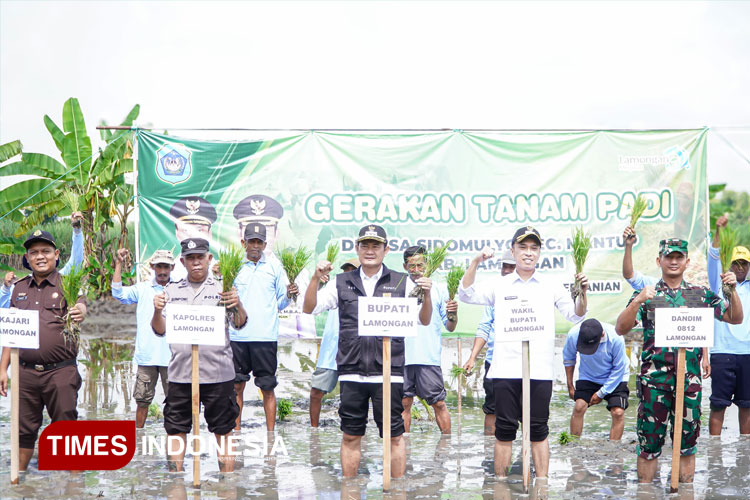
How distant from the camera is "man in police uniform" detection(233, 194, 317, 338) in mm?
9336

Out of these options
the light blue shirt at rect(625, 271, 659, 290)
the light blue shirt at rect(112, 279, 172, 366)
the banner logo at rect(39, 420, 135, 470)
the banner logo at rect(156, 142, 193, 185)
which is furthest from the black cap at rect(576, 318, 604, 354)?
the banner logo at rect(156, 142, 193, 185)

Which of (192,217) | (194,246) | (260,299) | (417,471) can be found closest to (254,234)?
(260,299)

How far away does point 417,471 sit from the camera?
6027 mm

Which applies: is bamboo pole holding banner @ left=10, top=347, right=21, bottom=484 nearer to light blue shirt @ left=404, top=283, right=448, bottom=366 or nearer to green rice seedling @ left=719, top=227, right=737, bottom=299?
light blue shirt @ left=404, top=283, right=448, bottom=366

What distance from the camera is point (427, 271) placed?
6004mm

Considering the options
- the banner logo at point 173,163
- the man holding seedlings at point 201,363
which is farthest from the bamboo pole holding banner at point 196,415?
the banner logo at point 173,163

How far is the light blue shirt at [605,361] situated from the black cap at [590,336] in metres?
0.12

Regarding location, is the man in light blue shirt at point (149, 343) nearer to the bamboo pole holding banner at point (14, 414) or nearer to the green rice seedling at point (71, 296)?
the green rice seedling at point (71, 296)

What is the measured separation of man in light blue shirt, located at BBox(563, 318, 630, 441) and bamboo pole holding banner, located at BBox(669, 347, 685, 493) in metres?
1.49

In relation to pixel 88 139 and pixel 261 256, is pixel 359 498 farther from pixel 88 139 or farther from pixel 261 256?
pixel 88 139

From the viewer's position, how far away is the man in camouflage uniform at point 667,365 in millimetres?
5426

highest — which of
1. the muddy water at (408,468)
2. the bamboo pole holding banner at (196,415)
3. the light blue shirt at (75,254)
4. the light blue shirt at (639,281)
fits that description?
the light blue shirt at (75,254)

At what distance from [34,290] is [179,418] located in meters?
1.59

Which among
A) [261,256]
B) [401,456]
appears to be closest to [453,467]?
[401,456]
